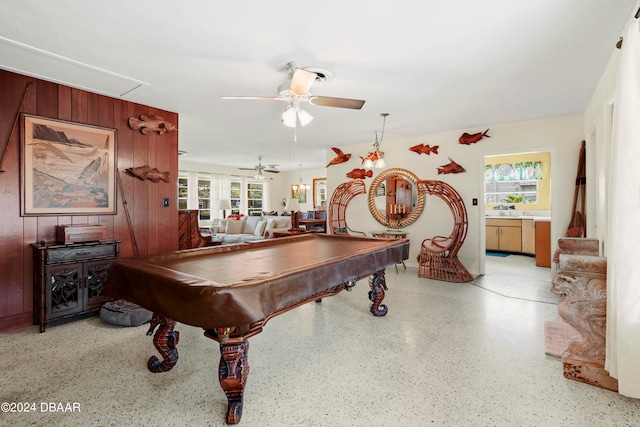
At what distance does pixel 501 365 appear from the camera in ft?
6.93

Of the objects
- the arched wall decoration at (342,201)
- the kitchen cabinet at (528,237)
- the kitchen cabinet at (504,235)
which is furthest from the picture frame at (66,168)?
the kitchen cabinet at (528,237)

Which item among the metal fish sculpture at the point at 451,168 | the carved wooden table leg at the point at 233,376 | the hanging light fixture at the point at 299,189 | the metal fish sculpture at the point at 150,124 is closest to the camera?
the carved wooden table leg at the point at 233,376

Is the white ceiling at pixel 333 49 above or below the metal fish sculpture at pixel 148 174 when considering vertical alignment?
above

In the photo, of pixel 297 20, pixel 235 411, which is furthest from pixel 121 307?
pixel 297 20

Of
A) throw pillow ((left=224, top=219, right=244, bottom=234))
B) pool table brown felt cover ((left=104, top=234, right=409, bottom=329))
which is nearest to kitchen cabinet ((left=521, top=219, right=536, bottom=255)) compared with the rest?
pool table brown felt cover ((left=104, top=234, right=409, bottom=329))

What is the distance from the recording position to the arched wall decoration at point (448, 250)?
4.48 metres

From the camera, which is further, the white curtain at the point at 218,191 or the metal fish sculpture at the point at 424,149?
the white curtain at the point at 218,191

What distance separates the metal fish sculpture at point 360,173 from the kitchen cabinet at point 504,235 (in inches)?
121

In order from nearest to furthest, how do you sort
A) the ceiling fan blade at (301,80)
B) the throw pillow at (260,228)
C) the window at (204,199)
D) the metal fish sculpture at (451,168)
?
the ceiling fan blade at (301,80), the metal fish sculpture at (451,168), the throw pillow at (260,228), the window at (204,199)

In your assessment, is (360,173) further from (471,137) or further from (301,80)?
(301,80)

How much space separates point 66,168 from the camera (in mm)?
3090

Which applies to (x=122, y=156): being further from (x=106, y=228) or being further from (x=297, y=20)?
(x=297, y=20)

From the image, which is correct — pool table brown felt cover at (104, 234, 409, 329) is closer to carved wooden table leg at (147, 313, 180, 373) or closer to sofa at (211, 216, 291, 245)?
carved wooden table leg at (147, 313, 180, 373)

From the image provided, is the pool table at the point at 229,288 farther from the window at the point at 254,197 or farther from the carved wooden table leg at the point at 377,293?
the window at the point at 254,197
